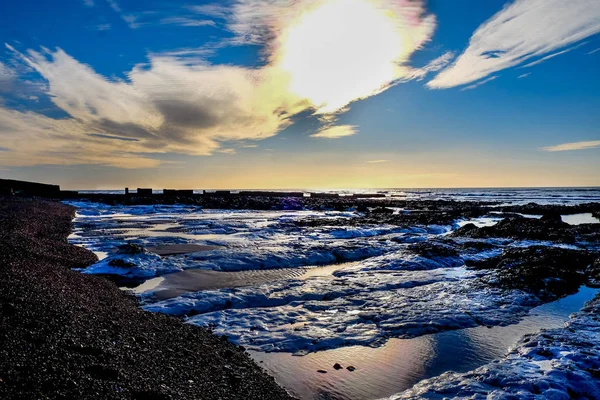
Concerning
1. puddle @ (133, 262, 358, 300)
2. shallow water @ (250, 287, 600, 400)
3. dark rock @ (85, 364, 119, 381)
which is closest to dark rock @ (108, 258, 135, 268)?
puddle @ (133, 262, 358, 300)

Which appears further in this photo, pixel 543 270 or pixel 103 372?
pixel 543 270

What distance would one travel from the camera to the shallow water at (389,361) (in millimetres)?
6492

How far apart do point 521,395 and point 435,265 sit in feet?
38.6

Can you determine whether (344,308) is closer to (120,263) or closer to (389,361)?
(389,361)

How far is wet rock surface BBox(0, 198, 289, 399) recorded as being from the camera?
473 cm

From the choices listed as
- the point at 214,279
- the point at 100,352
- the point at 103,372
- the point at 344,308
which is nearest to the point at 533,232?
the point at 344,308

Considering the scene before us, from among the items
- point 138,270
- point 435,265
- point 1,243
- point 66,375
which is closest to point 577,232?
point 435,265

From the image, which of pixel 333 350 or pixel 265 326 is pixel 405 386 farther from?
pixel 265 326

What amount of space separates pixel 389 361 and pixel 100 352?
229 inches

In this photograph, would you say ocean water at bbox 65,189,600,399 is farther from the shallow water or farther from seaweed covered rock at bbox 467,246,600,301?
seaweed covered rock at bbox 467,246,600,301

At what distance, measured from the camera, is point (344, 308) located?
11.0m

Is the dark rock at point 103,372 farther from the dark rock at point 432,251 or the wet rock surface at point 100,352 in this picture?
the dark rock at point 432,251

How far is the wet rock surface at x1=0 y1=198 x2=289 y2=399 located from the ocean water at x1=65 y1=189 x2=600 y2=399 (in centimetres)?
101

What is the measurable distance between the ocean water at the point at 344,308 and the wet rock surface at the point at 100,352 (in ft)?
3.32
